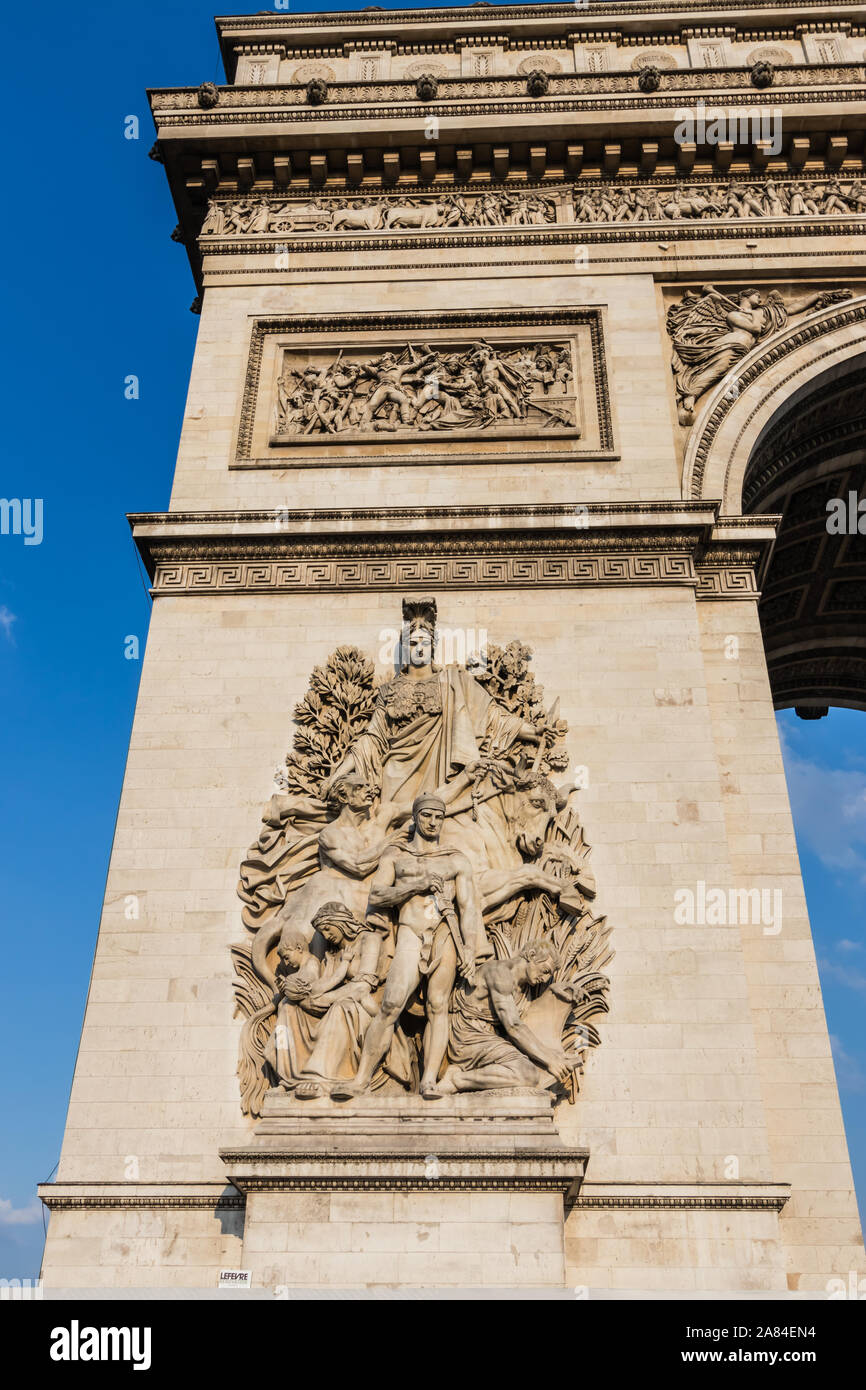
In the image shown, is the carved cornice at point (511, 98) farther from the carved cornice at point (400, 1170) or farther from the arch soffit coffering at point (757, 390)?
the carved cornice at point (400, 1170)

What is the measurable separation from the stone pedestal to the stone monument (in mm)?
29

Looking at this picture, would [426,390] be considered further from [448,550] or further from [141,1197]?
[141,1197]

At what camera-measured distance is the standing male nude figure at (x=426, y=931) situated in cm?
960

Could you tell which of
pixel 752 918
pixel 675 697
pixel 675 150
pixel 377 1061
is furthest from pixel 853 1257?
pixel 675 150

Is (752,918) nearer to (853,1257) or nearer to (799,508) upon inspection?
(853,1257)

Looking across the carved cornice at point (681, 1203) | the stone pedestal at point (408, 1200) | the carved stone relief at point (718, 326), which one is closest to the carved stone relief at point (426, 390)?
the carved stone relief at point (718, 326)

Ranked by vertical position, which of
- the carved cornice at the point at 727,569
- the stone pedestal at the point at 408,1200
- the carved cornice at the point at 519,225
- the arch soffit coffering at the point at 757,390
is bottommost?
the stone pedestal at the point at 408,1200

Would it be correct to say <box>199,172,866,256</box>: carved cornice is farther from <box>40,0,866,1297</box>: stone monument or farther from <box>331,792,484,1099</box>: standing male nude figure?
<box>331,792,484,1099</box>: standing male nude figure

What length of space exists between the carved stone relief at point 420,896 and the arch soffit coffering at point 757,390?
3.08m

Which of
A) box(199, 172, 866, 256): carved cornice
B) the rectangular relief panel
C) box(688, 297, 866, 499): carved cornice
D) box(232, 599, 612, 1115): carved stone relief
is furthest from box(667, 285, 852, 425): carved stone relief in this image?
box(232, 599, 612, 1115): carved stone relief

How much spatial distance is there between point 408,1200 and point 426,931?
79.8 inches

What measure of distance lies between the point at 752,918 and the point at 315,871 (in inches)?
150
